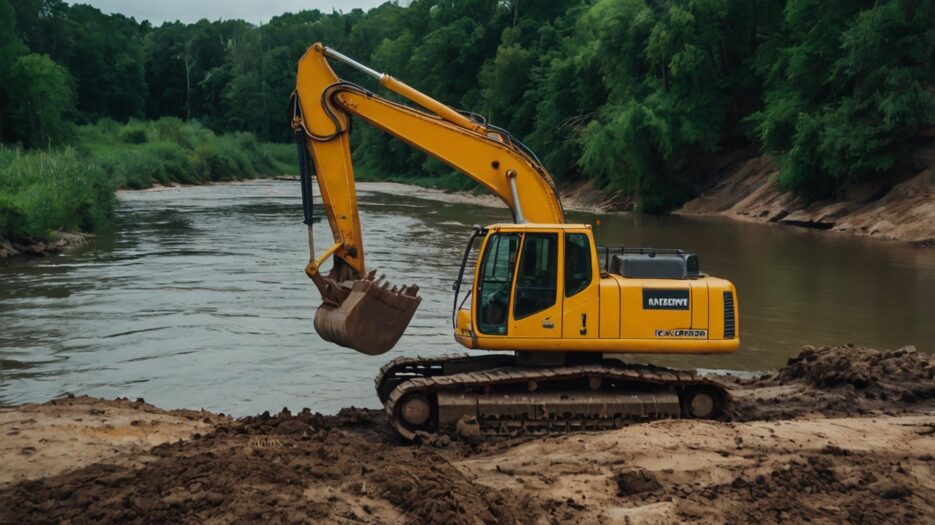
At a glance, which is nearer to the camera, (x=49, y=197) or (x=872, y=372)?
(x=872, y=372)

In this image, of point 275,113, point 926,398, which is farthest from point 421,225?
point 275,113

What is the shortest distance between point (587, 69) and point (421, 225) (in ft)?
69.2

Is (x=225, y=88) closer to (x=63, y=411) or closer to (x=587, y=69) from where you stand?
(x=587, y=69)

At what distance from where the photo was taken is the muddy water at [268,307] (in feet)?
44.4

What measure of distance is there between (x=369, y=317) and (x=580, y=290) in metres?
2.24

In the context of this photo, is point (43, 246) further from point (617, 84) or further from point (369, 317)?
point (617, 84)

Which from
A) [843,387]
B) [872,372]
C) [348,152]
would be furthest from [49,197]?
[872,372]

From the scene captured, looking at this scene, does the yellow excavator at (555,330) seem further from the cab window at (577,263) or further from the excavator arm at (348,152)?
the excavator arm at (348,152)

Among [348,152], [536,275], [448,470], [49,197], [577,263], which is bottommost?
[448,470]

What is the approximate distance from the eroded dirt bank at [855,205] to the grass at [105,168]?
24579mm

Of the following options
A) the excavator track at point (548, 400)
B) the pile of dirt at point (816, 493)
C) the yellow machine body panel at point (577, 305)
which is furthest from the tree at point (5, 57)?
the pile of dirt at point (816, 493)

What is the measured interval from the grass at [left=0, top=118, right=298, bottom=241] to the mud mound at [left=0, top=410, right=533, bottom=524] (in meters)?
18.4

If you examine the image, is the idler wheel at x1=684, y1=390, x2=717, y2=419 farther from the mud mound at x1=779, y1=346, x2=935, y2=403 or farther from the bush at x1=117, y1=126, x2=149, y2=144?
the bush at x1=117, y1=126, x2=149, y2=144

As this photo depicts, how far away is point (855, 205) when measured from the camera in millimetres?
34469
